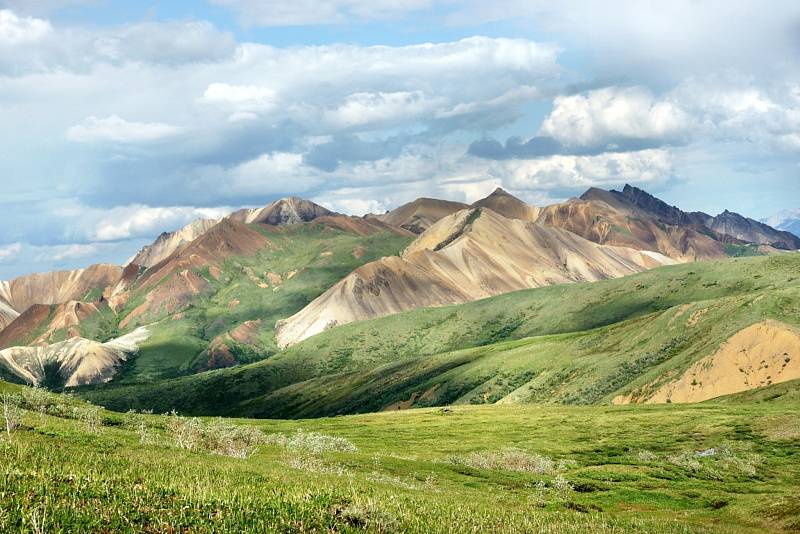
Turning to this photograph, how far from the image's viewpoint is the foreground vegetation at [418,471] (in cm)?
1895

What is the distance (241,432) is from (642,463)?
53.4 m

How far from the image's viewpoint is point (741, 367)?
486 ft

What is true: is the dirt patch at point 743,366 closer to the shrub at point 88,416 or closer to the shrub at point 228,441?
the shrub at point 228,441

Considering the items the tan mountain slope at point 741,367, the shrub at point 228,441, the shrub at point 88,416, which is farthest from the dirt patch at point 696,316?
the shrub at point 88,416

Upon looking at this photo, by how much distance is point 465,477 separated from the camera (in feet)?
236

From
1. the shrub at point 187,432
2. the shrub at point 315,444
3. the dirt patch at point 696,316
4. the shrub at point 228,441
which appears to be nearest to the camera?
the shrub at point 228,441

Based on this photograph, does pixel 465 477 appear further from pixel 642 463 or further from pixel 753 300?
pixel 753 300

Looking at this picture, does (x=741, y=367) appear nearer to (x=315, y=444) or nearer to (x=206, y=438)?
(x=315, y=444)

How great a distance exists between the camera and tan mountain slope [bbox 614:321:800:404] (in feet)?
471

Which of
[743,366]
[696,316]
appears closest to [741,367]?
[743,366]

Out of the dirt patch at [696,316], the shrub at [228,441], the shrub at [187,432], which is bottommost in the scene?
the dirt patch at [696,316]

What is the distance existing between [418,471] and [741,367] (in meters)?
106

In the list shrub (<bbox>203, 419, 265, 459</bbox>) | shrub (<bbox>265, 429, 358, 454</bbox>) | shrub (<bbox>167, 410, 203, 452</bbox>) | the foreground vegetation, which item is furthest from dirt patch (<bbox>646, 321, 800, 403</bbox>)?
shrub (<bbox>167, 410, 203, 452</bbox>)

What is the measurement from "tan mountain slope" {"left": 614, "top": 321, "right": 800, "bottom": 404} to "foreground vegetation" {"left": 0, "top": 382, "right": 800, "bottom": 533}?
37.9ft
